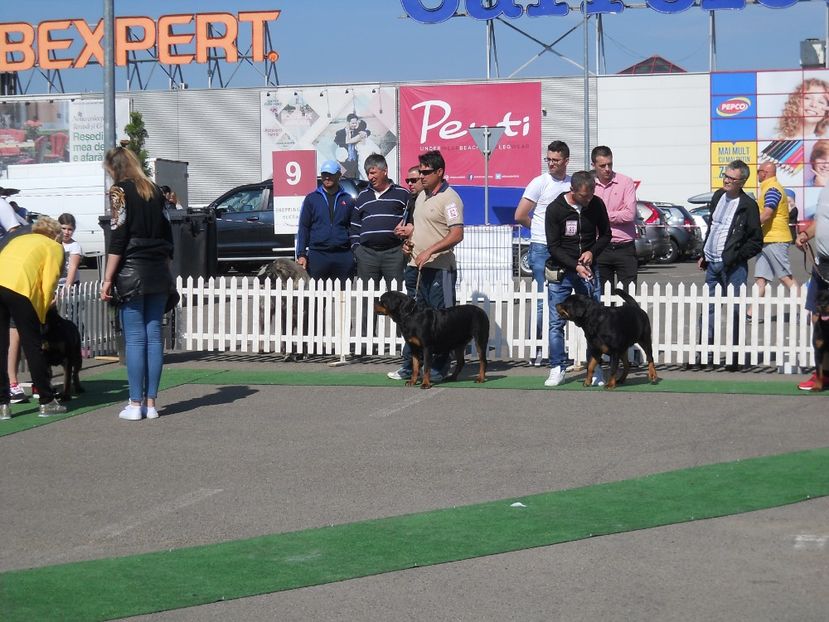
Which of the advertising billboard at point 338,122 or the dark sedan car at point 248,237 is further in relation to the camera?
the advertising billboard at point 338,122

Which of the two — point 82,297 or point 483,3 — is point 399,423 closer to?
point 82,297

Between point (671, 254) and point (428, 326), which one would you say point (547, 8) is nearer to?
point (671, 254)

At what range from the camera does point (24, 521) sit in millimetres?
6629

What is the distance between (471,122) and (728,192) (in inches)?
1174

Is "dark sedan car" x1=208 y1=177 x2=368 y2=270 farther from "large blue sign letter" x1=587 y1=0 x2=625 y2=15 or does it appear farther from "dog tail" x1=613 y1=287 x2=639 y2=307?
"large blue sign letter" x1=587 y1=0 x2=625 y2=15

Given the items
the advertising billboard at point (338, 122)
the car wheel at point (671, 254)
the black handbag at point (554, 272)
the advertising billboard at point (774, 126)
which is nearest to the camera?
the black handbag at point (554, 272)

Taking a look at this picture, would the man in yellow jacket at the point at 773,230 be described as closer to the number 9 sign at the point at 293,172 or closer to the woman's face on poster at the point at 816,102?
the number 9 sign at the point at 293,172

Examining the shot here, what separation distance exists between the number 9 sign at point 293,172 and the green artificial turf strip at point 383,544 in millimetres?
13966

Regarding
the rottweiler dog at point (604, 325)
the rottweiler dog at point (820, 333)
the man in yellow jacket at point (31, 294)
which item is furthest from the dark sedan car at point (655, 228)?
the man in yellow jacket at point (31, 294)

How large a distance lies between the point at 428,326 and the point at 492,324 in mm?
2090

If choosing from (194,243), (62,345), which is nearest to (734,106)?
(194,243)

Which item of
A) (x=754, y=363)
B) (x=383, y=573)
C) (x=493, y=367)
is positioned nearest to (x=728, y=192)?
(x=754, y=363)

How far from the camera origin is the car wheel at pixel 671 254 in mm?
29202

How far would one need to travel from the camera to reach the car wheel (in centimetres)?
2920
